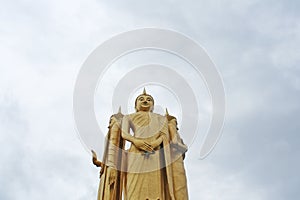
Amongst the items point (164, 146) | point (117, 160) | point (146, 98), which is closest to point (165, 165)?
point (164, 146)

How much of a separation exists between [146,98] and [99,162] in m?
2.40

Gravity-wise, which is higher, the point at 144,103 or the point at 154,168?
the point at 144,103

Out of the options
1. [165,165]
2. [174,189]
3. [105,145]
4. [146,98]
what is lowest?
[174,189]

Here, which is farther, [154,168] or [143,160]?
→ [143,160]

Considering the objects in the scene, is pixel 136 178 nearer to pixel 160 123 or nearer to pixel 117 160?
pixel 117 160

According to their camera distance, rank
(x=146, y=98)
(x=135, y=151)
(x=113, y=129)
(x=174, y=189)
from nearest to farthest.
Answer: (x=174, y=189), (x=135, y=151), (x=113, y=129), (x=146, y=98)

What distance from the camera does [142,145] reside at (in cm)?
1014

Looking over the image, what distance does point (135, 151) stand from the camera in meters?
10.2

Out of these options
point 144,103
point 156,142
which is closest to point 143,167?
point 156,142

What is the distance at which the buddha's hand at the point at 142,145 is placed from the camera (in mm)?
10089

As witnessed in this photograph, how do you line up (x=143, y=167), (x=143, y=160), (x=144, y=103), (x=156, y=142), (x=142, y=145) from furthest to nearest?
(x=144, y=103) < (x=156, y=142) < (x=142, y=145) < (x=143, y=160) < (x=143, y=167)

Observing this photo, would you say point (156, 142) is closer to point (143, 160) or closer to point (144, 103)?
point (143, 160)

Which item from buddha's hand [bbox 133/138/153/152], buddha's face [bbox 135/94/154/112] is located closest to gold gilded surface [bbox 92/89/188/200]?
buddha's hand [bbox 133/138/153/152]

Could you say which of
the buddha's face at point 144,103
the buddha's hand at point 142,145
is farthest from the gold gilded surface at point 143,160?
the buddha's face at point 144,103
